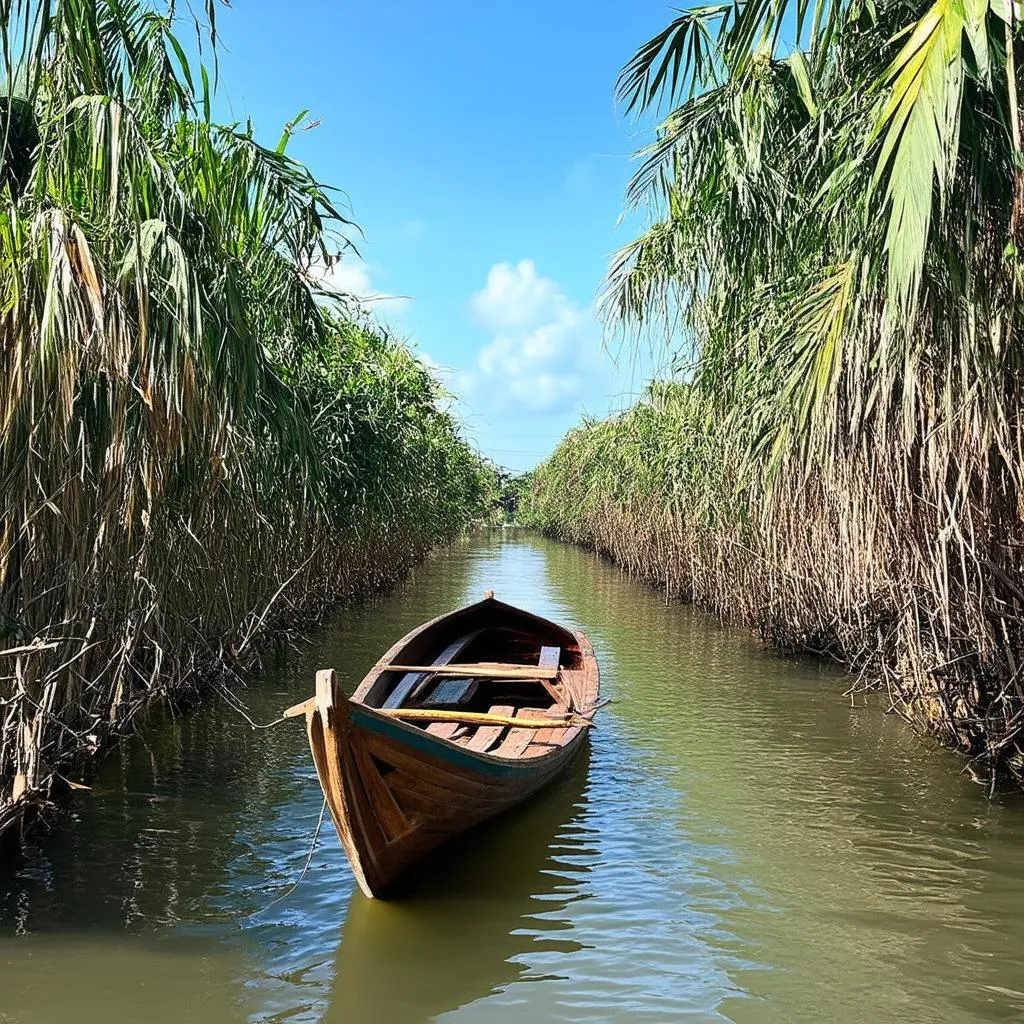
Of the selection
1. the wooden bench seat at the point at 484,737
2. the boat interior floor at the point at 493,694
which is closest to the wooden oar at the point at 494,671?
the boat interior floor at the point at 493,694

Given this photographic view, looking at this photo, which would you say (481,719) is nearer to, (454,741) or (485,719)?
(485,719)

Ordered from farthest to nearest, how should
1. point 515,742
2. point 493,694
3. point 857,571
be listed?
point 493,694 → point 515,742 → point 857,571

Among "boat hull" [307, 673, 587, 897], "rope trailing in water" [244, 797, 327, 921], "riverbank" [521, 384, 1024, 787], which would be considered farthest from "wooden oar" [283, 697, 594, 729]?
"riverbank" [521, 384, 1024, 787]

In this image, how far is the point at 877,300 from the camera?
177 inches

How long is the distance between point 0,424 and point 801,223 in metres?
4.61

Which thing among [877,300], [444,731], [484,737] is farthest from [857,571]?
[444,731]

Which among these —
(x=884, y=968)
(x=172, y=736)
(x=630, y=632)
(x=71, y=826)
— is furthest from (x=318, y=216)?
(x=630, y=632)

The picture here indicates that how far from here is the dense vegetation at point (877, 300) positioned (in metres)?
3.06

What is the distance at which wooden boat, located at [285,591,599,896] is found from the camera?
3895 millimetres

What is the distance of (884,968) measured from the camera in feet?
12.2

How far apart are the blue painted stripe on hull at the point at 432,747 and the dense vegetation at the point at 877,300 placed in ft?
6.50

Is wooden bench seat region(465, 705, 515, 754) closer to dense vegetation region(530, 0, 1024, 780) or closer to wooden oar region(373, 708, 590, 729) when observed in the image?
wooden oar region(373, 708, 590, 729)

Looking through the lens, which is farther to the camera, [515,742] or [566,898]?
[515,742]

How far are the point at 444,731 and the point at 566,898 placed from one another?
170 centimetres
